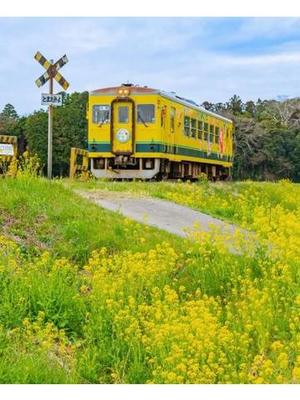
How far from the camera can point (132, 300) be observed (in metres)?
6.91

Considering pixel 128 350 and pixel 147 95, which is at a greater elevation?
pixel 147 95

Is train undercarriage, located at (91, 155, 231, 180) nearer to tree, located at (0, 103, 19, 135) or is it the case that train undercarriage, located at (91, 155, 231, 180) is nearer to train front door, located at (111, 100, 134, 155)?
train front door, located at (111, 100, 134, 155)

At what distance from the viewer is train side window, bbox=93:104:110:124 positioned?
20938 millimetres

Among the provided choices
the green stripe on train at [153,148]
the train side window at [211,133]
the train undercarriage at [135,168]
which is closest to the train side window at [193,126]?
the green stripe on train at [153,148]

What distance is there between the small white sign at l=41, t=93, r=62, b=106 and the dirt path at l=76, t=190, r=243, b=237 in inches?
73.6

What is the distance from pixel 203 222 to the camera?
37.5 feet

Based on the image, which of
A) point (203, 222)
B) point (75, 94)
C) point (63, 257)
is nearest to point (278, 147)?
point (75, 94)

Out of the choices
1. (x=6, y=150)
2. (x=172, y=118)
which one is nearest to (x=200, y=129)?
(x=172, y=118)

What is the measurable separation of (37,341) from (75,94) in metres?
44.5

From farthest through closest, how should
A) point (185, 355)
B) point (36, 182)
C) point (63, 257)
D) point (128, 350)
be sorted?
1. point (36, 182)
2. point (63, 257)
3. point (128, 350)
4. point (185, 355)

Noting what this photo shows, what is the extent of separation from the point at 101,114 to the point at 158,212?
9797 mm

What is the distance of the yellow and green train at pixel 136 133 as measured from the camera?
66.7 feet

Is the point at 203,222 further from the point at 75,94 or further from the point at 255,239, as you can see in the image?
the point at 75,94

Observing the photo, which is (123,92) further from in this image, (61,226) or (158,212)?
(61,226)
